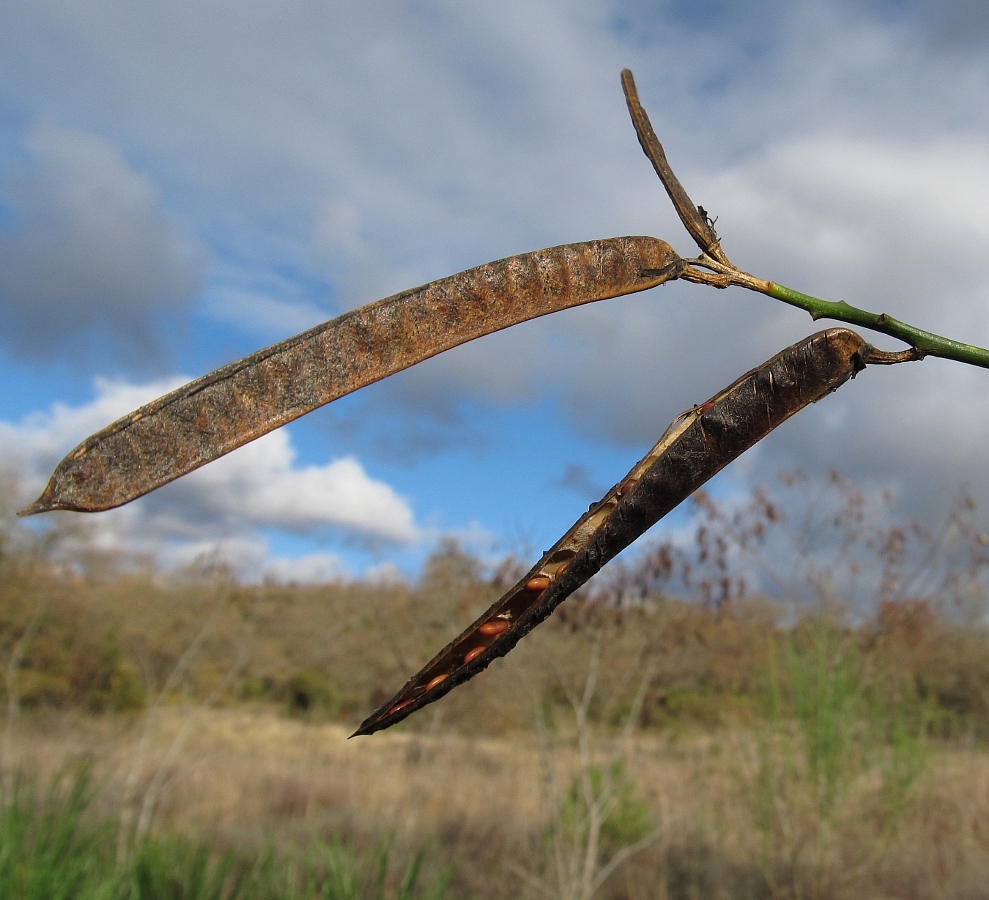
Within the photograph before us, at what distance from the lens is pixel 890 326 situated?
1.87 feet

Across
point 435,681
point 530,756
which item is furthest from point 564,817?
point 435,681

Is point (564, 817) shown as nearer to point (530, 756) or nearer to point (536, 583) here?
point (530, 756)

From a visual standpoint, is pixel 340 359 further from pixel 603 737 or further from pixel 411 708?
pixel 603 737

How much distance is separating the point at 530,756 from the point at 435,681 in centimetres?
1277

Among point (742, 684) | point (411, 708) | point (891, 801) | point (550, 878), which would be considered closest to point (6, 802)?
point (550, 878)

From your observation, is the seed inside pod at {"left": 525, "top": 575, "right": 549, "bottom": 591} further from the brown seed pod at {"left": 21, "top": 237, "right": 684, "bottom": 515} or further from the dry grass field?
the dry grass field

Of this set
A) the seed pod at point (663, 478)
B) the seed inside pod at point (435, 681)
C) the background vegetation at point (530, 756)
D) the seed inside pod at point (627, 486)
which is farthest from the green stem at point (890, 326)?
the background vegetation at point (530, 756)

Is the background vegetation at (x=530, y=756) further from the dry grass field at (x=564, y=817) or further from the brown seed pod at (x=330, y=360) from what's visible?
the brown seed pod at (x=330, y=360)

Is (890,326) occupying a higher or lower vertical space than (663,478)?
higher

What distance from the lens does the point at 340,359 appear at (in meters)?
0.56

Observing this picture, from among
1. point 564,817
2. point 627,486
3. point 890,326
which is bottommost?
point 564,817

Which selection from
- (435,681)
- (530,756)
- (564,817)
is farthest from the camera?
(530,756)

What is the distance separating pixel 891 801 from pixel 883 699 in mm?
885

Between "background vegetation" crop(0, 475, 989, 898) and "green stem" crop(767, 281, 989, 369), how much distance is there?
302cm
